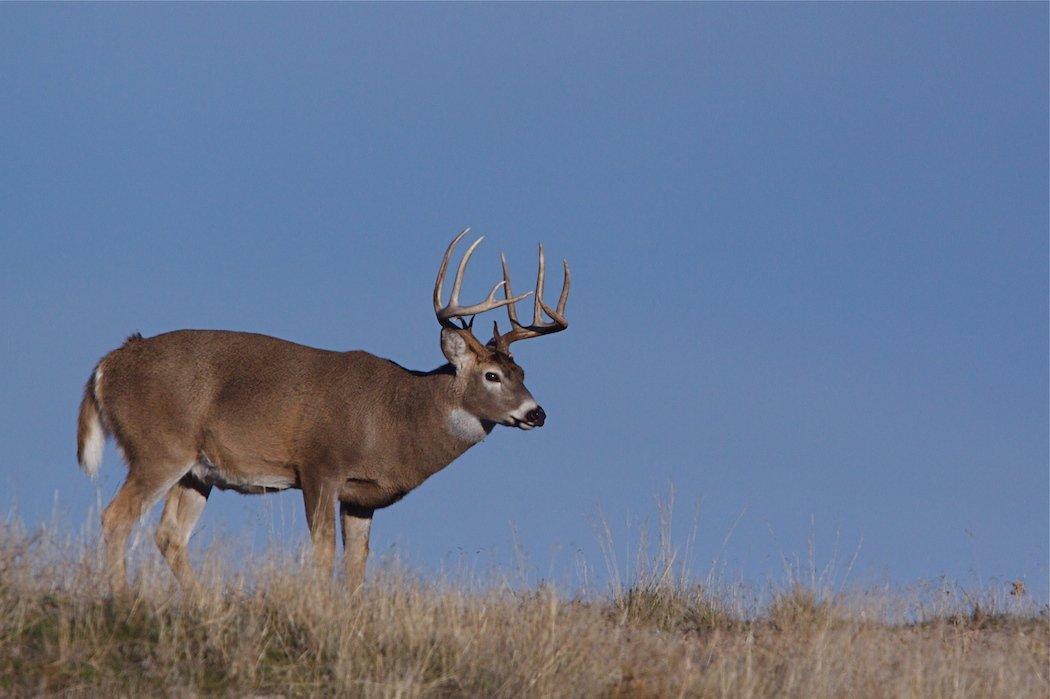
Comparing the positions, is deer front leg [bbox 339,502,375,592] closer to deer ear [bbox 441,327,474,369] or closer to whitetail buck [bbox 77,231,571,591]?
whitetail buck [bbox 77,231,571,591]

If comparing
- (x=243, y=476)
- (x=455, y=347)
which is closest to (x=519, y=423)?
(x=455, y=347)

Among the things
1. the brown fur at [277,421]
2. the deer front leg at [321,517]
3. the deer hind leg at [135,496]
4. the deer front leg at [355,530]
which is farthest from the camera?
the deer front leg at [355,530]

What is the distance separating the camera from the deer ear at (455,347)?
12.8m

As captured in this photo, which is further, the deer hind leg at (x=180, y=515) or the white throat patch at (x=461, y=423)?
the white throat patch at (x=461, y=423)

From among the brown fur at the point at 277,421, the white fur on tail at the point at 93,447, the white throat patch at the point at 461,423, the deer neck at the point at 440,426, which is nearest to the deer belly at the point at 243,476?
the brown fur at the point at 277,421

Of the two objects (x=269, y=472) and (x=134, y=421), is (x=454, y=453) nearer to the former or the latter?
(x=269, y=472)

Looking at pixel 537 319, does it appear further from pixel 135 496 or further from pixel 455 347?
pixel 135 496

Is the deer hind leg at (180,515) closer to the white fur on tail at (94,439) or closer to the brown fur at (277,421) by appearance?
the brown fur at (277,421)

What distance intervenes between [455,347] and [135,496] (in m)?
3.14

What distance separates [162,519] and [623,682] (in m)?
6.09

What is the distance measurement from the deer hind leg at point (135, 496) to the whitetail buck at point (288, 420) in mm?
11

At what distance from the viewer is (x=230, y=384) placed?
40.5 feet

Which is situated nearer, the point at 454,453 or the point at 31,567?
the point at 31,567

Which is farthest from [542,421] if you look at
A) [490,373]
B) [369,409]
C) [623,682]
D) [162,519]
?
[623,682]
